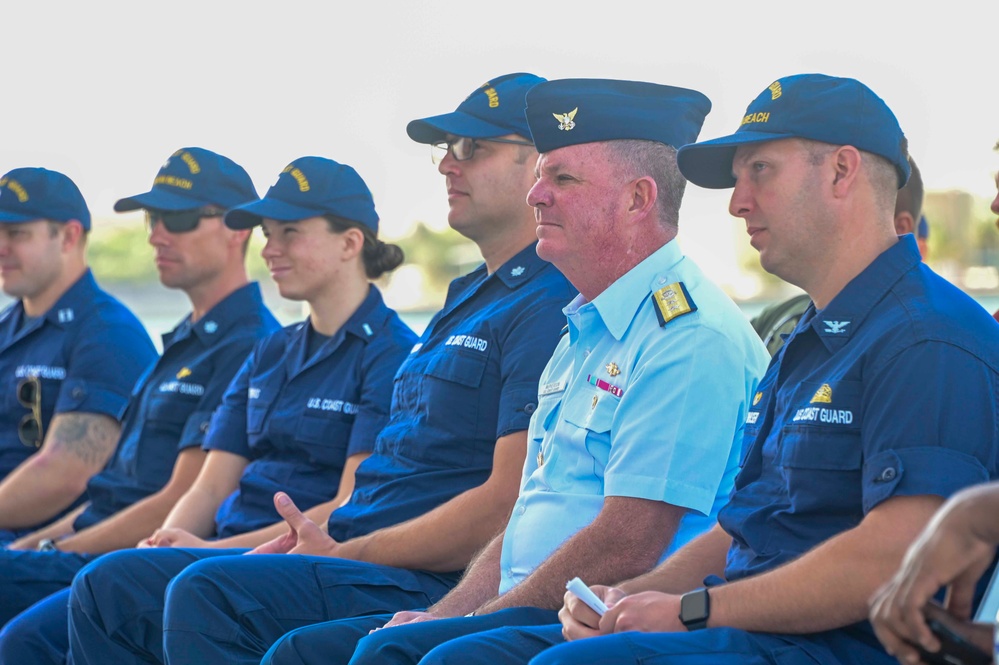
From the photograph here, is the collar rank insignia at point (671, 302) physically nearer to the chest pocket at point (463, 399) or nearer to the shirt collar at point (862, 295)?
the shirt collar at point (862, 295)

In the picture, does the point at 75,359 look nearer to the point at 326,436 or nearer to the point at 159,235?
the point at 159,235

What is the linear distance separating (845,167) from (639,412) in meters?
0.62

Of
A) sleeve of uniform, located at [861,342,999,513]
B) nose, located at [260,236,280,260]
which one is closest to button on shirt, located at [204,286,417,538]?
nose, located at [260,236,280,260]

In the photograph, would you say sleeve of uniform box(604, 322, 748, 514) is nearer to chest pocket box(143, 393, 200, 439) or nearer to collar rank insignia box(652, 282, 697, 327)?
collar rank insignia box(652, 282, 697, 327)

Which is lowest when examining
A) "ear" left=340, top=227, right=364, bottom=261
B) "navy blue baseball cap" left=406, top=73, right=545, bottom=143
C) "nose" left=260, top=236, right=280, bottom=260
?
"nose" left=260, top=236, right=280, bottom=260

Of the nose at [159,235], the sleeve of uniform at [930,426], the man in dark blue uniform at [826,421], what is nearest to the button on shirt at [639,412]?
the man in dark blue uniform at [826,421]

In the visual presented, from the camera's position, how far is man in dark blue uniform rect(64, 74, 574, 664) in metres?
3.12

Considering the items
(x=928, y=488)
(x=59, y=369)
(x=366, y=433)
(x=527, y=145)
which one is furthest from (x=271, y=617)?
(x=59, y=369)

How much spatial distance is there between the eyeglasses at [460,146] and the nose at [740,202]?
1.12 m

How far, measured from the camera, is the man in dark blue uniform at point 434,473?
10.2 ft

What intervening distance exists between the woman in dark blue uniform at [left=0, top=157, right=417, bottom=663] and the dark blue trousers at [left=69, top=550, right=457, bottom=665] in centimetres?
29

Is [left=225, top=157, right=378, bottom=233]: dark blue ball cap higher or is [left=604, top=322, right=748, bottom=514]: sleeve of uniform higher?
[left=225, top=157, right=378, bottom=233]: dark blue ball cap

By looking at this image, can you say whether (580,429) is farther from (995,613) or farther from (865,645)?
(995,613)

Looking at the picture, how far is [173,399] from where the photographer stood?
458cm
